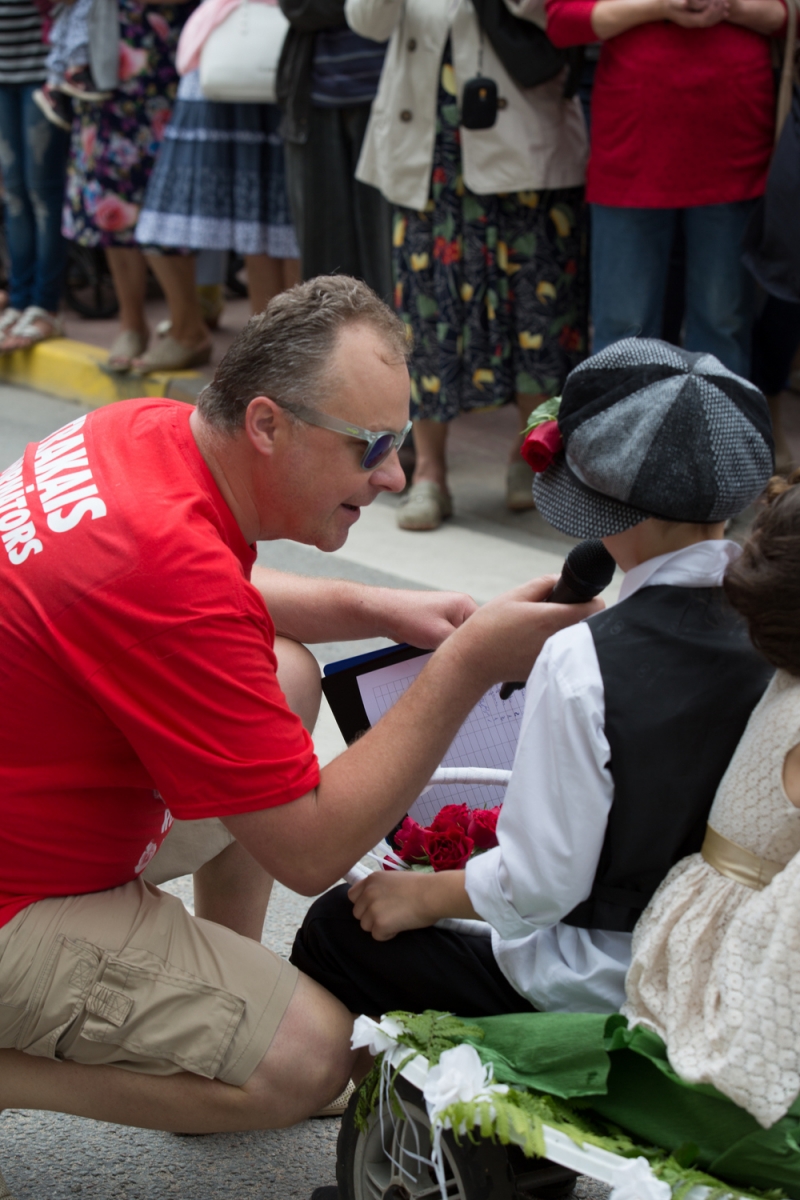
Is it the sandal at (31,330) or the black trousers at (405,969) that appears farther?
the sandal at (31,330)

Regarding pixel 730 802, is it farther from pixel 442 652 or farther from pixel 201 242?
pixel 201 242

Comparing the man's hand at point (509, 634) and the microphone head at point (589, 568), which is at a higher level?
the microphone head at point (589, 568)

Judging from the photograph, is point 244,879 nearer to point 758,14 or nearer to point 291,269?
point 758,14

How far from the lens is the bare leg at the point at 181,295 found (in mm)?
5613

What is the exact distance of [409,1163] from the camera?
1592 millimetres

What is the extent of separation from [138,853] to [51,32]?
15.8ft

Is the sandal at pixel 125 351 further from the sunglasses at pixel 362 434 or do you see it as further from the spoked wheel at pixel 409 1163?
the spoked wheel at pixel 409 1163

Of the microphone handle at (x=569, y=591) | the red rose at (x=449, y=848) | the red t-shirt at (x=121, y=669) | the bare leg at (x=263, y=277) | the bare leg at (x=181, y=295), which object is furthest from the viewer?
the bare leg at (x=181, y=295)

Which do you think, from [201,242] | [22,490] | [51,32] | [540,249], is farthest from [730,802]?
[51,32]

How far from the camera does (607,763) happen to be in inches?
57.1

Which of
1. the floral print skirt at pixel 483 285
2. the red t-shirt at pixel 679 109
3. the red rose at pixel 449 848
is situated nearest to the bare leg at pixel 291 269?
the floral print skirt at pixel 483 285

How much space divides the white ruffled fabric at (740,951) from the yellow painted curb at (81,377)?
4.42 metres

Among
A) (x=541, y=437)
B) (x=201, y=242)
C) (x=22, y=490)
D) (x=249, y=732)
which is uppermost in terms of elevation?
(x=541, y=437)

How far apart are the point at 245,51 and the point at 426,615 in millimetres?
3475
